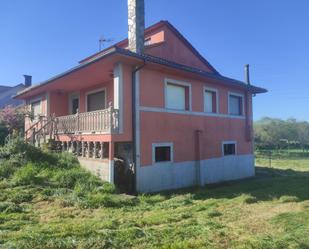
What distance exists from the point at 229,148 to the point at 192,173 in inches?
141

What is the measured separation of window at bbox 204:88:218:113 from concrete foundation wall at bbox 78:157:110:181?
6.34m

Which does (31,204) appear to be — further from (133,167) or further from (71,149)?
(71,149)

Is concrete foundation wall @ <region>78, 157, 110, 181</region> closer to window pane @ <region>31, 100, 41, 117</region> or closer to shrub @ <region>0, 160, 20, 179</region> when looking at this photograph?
shrub @ <region>0, 160, 20, 179</region>

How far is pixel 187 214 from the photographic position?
7488 millimetres

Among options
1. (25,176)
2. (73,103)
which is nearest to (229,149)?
(73,103)

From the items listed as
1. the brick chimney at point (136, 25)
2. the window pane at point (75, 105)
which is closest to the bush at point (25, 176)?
the brick chimney at point (136, 25)

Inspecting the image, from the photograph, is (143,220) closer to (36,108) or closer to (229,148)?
(229,148)

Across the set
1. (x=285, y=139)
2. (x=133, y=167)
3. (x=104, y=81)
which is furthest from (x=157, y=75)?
(x=285, y=139)

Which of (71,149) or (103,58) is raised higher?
(103,58)

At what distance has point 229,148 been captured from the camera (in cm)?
1644

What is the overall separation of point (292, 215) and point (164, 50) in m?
10.6

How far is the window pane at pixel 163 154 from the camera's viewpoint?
40.8 feet

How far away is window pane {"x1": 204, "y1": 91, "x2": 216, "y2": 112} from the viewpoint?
15188 mm

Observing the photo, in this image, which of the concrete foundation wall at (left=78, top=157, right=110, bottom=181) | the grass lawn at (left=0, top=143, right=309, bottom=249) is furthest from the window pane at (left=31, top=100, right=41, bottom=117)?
the grass lawn at (left=0, top=143, right=309, bottom=249)
